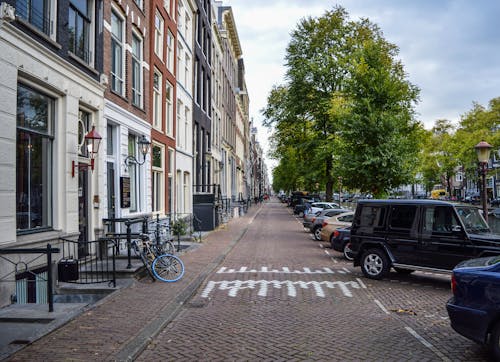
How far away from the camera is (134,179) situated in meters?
17.0

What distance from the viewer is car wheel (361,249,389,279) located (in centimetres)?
1139

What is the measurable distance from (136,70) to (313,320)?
1299 centimetres

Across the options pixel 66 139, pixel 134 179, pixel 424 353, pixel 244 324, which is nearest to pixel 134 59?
pixel 134 179

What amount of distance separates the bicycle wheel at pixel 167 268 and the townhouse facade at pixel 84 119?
6.75ft

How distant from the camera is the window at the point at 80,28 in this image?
11.7 meters

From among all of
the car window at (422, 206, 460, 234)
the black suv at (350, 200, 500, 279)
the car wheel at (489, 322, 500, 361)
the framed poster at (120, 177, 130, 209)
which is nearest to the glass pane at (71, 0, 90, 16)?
the framed poster at (120, 177, 130, 209)

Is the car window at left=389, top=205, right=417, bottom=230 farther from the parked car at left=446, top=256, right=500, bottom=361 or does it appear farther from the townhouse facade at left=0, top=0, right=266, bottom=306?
the townhouse facade at left=0, top=0, right=266, bottom=306

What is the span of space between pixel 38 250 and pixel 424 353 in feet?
19.9

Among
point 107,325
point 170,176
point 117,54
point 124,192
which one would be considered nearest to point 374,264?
point 107,325

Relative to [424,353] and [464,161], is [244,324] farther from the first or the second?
[464,161]

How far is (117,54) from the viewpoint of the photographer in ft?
50.6

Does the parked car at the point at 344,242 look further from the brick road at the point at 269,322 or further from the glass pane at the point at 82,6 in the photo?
the glass pane at the point at 82,6

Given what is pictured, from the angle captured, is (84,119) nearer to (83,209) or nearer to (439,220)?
(83,209)

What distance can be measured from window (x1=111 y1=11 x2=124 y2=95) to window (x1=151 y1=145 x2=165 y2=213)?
502cm
